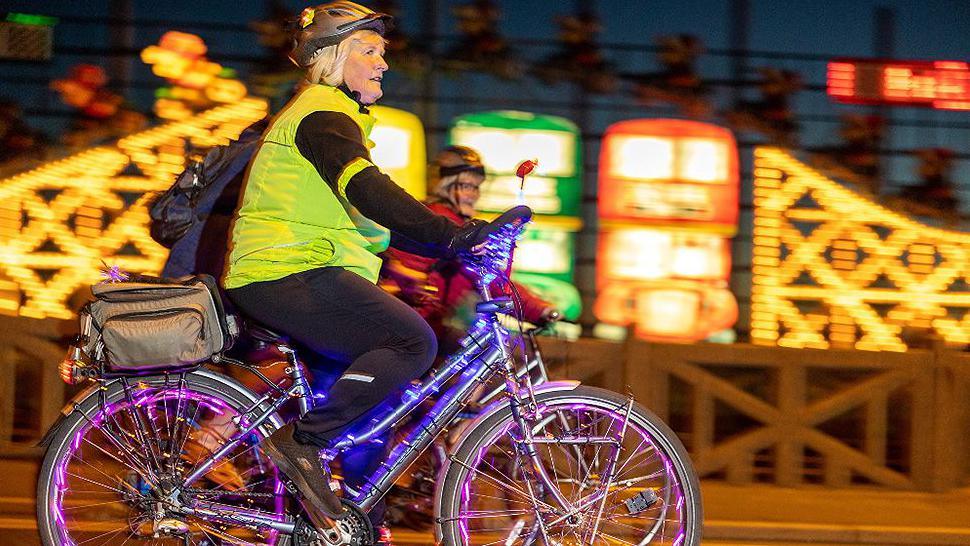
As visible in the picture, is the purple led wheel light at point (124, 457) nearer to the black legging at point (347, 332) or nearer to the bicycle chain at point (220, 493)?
the bicycle chain at point (220, 493)

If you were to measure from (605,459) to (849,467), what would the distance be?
421cm

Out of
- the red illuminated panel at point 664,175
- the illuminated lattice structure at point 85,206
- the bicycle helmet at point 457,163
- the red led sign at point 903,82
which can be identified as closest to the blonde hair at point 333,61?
the bicycle helmet at point 457,163

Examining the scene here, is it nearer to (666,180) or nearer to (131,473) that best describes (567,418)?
(131,473)

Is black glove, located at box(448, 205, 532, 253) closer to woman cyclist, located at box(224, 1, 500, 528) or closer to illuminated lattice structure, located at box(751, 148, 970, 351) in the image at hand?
woman cyclist, located at box(224, 1, 500, 528)

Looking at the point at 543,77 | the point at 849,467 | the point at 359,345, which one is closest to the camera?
the point at 359,345

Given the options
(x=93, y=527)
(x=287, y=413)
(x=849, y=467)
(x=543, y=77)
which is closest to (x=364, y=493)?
(x=287, y=413)

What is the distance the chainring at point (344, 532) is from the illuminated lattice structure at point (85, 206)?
9.73m

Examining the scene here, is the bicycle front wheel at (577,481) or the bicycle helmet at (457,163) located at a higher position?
the bicycle helmet at (457,163)

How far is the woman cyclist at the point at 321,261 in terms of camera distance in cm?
345

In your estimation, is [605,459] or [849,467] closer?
[605,459]

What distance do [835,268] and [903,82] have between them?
2.39m

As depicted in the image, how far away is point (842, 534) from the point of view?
5598 millimetres

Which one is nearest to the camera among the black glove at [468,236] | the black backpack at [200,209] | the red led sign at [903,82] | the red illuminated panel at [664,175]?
the black glove at [468,236]

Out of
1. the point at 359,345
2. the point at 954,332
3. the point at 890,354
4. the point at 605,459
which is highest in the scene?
the point at 359,345
